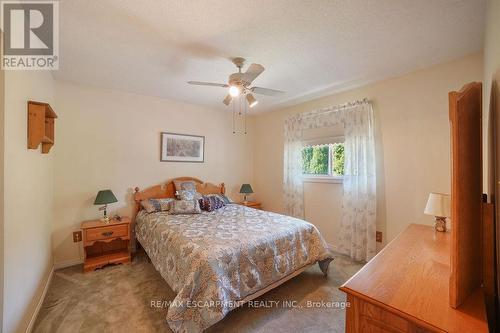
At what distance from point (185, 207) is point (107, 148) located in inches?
56.8

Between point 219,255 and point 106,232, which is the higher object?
point 219,255

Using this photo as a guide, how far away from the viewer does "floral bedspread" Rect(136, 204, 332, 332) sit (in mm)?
1577

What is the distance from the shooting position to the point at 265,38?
1914 mm

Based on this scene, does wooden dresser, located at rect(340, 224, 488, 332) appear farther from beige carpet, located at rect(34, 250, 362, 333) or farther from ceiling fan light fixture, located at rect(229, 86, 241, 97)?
ceiling fan light fixture, located at rect(229, 86, 241, 97)

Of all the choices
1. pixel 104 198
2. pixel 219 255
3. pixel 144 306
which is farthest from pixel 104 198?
pixel 219 255

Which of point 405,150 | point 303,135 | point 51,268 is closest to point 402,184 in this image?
point 405,150

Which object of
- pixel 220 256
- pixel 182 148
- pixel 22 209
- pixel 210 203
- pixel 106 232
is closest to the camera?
pixel 22 209

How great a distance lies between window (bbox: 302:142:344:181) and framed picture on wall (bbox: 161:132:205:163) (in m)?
1.90

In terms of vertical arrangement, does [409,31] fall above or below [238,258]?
above

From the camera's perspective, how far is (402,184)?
2.65m

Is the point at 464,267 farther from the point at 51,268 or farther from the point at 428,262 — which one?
the point at 51,268

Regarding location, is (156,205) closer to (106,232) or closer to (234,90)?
(106,232)

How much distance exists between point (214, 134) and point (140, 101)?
1.38 meters

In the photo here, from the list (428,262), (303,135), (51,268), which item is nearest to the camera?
(428,262)
